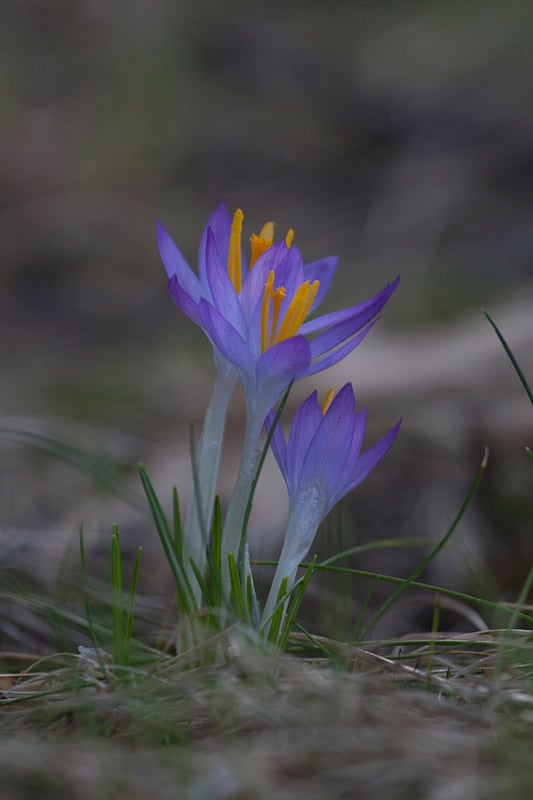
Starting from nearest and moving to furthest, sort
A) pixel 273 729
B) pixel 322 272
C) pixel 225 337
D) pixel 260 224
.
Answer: pixel 273 729 → pixel 225 337 → pixel 322 272 → pixel 260 224

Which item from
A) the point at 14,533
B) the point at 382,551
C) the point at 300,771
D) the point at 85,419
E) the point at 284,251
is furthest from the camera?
the point at 85,419

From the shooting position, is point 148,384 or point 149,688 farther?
point 148,384

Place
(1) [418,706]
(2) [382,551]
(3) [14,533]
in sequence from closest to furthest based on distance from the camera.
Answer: (1) [418,706]
(3) [14,533]
(2) [382,551]

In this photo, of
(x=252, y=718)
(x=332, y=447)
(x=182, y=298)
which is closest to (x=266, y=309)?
(x=182, y=298)

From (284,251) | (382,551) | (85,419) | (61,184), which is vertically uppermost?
(61,184)

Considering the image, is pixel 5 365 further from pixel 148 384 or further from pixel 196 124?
pixel 196 124

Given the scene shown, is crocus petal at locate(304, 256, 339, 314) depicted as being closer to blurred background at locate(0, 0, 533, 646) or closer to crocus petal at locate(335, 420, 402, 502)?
crocus petal at locate(335, 420, 402, 502)

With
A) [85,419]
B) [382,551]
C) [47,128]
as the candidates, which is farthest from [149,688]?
[47,128]

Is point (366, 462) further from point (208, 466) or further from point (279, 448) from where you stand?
point (208, 466)
